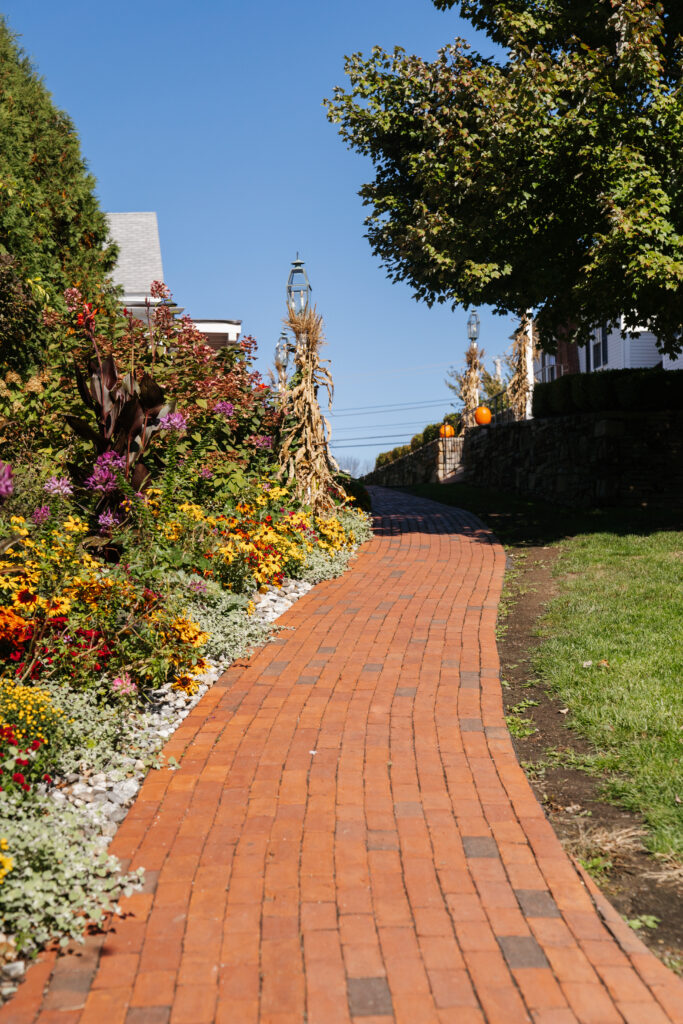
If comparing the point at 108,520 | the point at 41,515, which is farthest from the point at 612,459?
the point at 41,515

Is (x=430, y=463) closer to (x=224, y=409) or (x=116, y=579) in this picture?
(x=224, y=409)

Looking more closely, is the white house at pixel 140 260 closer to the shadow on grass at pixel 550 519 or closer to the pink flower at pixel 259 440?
the shadow on grass at pixel 550 519

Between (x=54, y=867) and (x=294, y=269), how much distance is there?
10.3 meters

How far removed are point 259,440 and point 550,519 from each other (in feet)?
18.6

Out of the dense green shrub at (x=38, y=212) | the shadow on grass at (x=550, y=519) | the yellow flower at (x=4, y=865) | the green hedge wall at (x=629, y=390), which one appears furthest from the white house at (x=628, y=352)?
the yellow flower at (x=4, y=865)

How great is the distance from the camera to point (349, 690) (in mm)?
6082

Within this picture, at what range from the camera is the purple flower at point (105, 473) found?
765 centimetres

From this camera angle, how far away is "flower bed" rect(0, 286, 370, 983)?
387 cm

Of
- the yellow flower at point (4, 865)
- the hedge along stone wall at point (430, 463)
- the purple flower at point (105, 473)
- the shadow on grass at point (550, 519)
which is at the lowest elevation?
the yellow flower at point (4, 865)

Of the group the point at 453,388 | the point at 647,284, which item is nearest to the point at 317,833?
the point at 647,284

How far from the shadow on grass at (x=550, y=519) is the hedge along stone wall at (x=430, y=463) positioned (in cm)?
736

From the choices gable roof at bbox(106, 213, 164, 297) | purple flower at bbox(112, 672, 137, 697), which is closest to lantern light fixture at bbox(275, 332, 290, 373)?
purple flower at bbox(112, 672, 137, 697)

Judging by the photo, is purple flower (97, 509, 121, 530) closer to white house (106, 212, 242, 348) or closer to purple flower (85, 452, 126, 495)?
purple flower (85, 452, 126, 495)

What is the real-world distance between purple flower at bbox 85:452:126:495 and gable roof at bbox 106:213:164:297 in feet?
58.8
